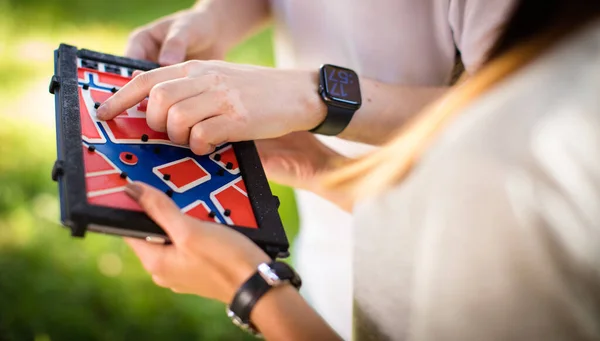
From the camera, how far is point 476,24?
67 centimetres

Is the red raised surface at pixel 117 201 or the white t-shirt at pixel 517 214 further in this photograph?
the red raised surface at pixel 117 201

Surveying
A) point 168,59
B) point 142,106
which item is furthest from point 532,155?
point 168,59

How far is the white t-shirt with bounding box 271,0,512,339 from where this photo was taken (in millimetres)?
724

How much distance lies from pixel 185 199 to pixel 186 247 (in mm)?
70

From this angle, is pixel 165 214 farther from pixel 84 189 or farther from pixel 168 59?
pixel 168 59

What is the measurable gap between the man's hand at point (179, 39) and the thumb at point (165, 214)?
0.37 meters

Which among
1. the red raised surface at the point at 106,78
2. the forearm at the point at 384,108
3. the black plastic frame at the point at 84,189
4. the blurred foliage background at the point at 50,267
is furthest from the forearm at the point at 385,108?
the blurred foliage background at the point at 50,267

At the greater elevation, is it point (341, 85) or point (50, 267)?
point (341, 85)

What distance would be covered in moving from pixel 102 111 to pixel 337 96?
0.98ft

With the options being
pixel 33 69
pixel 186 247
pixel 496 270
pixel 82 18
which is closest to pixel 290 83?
pixel 186 247

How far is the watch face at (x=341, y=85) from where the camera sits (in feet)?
2.50

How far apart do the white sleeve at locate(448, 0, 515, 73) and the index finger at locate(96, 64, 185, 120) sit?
36 centimetres

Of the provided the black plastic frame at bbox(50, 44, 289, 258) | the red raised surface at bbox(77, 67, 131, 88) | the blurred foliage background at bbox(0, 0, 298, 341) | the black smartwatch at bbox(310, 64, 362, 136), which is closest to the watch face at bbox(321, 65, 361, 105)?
the black smartwatch at bbox(310, 64, 362, 136)

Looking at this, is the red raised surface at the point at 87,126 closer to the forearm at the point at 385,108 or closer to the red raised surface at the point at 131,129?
the red raised surface at the point at 131,129
